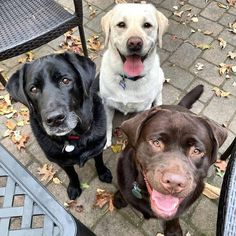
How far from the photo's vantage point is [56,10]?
2752 mm

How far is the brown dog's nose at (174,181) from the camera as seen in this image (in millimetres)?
Answer: 1674

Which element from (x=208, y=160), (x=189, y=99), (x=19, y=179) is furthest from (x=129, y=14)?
(x=19, y=179)

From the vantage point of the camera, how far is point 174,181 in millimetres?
1675

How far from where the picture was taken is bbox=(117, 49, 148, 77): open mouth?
2645mm

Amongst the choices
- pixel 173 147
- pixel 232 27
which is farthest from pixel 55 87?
pixel 232 27

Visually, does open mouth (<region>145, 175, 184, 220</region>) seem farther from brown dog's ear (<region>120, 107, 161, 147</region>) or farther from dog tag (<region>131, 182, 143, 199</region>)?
brown dog's ear (<region>120, 107, 161, 147</region>)

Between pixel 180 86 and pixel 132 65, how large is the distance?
1.05 metres

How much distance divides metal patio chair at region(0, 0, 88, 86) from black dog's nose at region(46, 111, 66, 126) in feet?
2.61

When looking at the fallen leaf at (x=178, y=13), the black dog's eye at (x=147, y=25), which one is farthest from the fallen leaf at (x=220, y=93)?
the black dog's eye at (x=147, y=25)

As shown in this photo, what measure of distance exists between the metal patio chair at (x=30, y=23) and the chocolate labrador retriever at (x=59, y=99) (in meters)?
0.47

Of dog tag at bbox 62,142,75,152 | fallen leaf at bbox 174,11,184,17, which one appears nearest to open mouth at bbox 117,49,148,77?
dog tag at bbox 62,142,75,152

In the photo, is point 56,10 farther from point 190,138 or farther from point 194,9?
point 194,9

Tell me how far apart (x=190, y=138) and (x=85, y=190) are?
56.6 inches

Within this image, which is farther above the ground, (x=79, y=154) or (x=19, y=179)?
(x=19, y=179)
